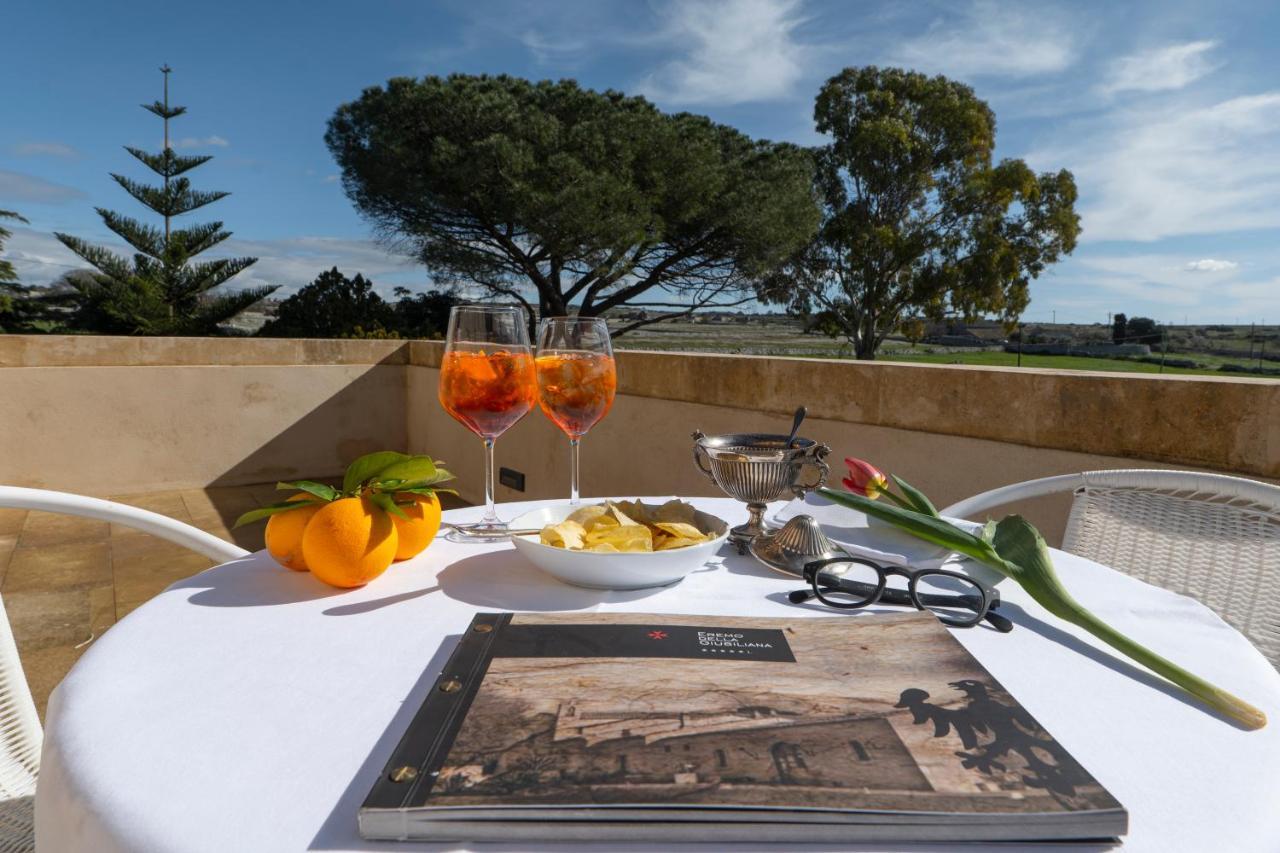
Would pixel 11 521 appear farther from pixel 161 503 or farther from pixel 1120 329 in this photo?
pixel 1120 329

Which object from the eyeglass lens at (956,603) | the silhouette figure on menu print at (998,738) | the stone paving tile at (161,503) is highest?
the silhouette figure on menu print at (998,738)

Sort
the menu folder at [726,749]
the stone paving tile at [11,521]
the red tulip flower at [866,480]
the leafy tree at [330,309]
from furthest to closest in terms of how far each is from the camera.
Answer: the leafy tree at [330,309]
the stone paving tile at [11,521]
the red tulip flower at [866,480]
the menu folder at [726,749]

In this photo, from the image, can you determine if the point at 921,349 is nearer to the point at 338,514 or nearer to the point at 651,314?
the point at 651,314

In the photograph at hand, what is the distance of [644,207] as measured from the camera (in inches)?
544

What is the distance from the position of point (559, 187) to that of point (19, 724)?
511 inches

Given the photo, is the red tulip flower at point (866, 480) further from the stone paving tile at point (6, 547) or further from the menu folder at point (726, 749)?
the stone paving tile at point (6, 547)

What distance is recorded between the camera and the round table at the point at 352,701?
0.37m

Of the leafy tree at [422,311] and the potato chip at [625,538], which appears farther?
the leafy tree at [422,311]

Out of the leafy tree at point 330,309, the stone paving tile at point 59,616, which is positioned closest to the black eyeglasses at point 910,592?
the stone paving tile at point 59,616

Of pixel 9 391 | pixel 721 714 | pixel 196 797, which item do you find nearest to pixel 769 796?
pixel 721 714

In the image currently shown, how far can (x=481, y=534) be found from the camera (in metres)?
0.89

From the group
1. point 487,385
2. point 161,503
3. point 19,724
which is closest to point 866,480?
point 487,385

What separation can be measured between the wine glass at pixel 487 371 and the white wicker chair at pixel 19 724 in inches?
13.1

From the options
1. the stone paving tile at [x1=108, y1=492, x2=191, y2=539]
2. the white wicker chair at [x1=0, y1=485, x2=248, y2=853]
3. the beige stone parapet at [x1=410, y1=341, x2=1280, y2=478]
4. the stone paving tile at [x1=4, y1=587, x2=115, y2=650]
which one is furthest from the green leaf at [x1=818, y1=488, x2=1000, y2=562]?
the stone paving tile at [x1=108, y1=492, x2=191, y2=539]
